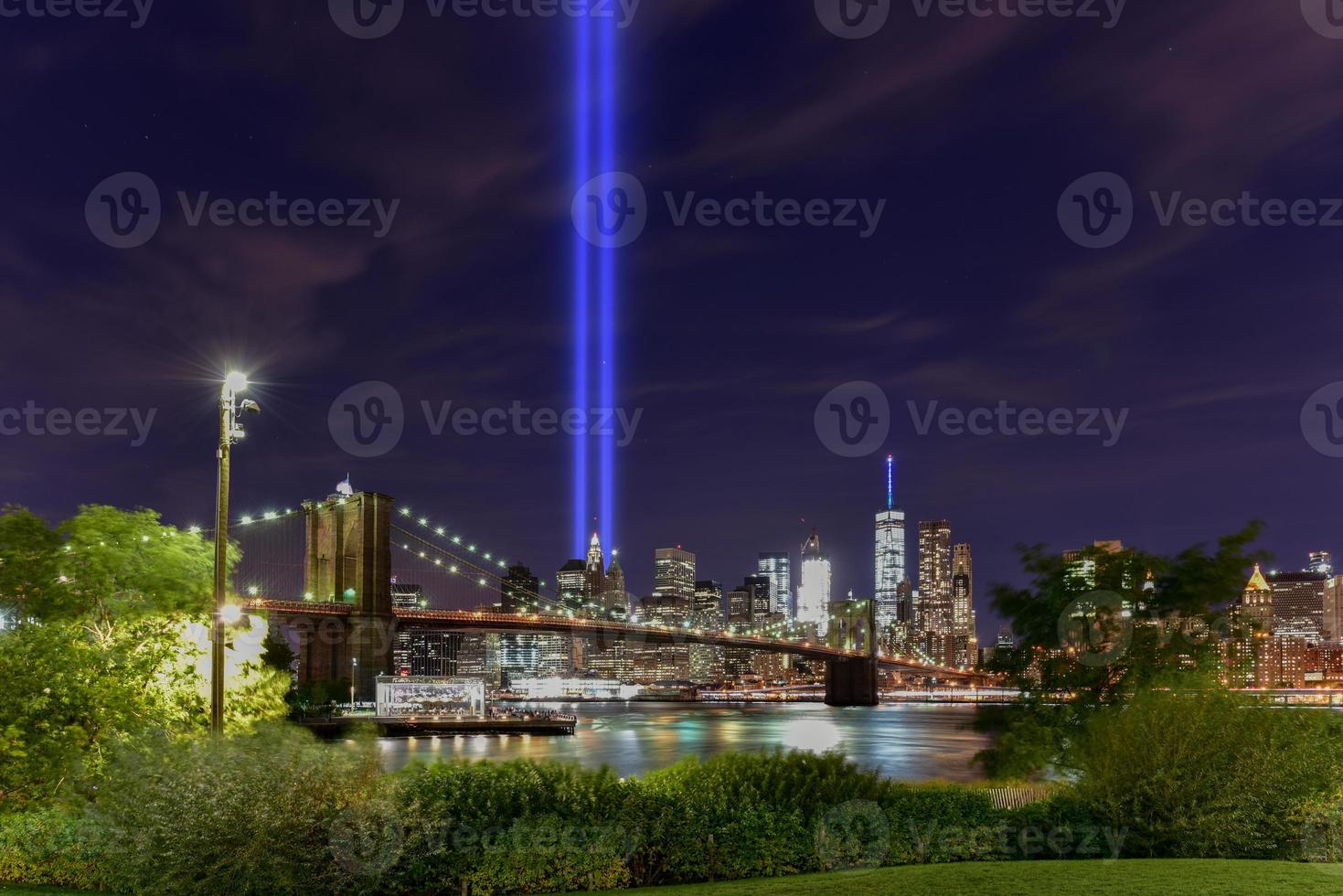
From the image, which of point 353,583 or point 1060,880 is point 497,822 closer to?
point 1060,880

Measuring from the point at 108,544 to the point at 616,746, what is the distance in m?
54.6

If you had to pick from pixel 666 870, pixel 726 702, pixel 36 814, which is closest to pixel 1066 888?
pixel 666 870

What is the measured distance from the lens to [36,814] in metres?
13.8

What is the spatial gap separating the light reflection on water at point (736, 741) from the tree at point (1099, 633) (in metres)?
21.2

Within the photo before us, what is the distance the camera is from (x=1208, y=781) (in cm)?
1572

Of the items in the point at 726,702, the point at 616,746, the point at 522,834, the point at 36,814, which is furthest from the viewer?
the point at 726,702

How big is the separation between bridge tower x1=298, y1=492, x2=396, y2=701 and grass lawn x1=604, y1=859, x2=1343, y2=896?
75.1m

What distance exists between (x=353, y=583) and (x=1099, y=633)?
73.1 metres

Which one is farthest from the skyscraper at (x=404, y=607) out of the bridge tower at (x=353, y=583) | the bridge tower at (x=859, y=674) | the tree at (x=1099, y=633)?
the tree at (x=1099, y=633)

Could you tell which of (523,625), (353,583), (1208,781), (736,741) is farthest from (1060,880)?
(353,583)

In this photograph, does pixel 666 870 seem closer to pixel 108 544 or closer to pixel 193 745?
pixel 193 745

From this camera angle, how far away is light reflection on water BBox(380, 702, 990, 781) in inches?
2271

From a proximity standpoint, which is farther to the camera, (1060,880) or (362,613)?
(362,613)

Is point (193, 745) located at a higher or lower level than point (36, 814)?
higher
